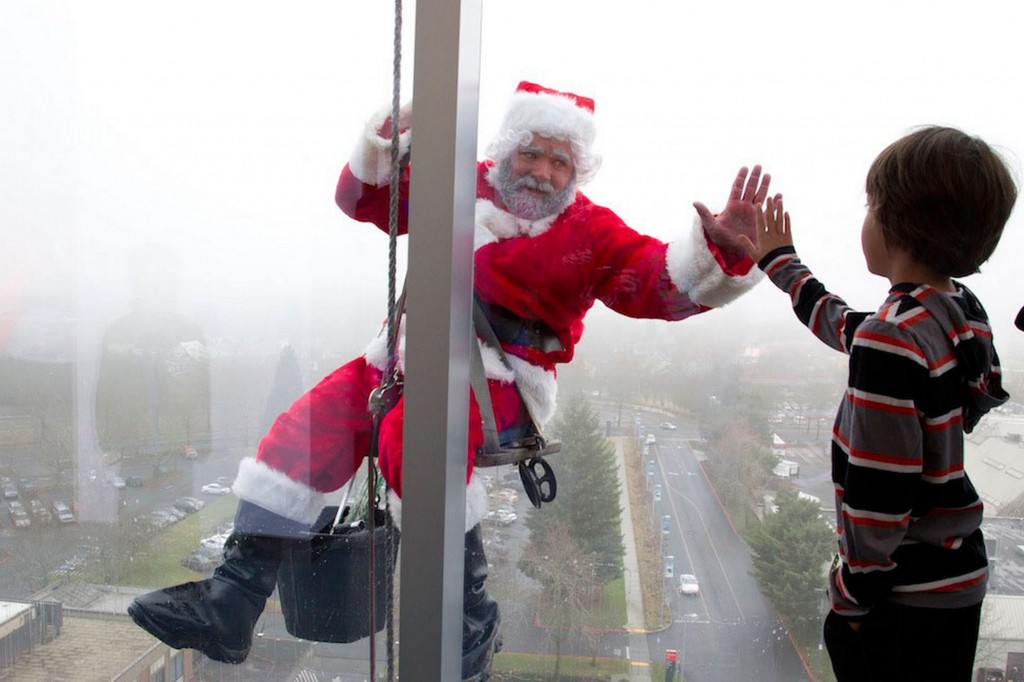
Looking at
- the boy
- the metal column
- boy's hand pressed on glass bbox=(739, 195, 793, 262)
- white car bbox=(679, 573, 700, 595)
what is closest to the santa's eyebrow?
the metal column

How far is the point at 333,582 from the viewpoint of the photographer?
1165 millimetres

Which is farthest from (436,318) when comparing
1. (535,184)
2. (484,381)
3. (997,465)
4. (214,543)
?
(997,465)

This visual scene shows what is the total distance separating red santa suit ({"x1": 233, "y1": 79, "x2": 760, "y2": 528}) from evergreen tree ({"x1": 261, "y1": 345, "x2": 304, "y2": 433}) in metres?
0.08

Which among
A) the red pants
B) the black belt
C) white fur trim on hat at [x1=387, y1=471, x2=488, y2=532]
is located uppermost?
the black belt

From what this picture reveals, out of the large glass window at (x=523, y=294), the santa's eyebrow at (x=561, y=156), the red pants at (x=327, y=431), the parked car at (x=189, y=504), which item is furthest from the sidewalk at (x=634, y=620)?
the parked car at (x=189, y=504)

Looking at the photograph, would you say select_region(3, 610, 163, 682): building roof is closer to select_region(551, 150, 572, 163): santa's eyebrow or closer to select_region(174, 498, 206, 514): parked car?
select_region(174, 498, 206, 514): parked car

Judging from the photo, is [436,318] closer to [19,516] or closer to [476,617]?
[476,617]

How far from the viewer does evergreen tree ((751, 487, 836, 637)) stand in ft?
3.52

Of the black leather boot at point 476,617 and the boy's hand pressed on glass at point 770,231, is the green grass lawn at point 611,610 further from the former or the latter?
the boy's hand pressed on glass at point 770,231

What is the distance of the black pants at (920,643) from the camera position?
2.66ft

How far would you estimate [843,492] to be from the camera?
2.76 ft

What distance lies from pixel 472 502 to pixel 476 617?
187 mm

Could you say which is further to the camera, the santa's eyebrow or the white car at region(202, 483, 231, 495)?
the white car at region(202, 483, 231, 495)

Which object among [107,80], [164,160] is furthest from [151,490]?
[107,80]
